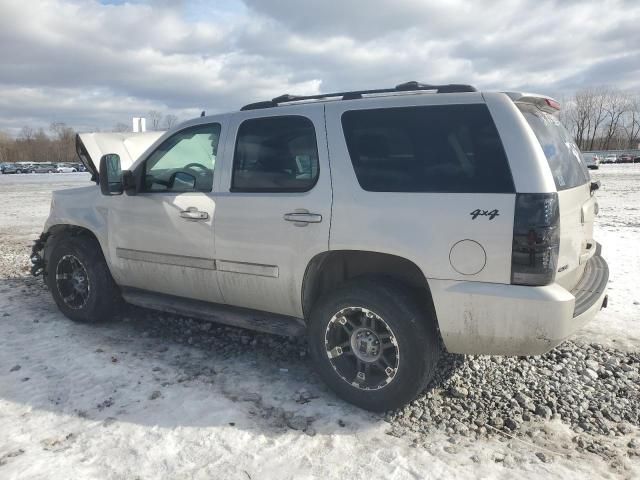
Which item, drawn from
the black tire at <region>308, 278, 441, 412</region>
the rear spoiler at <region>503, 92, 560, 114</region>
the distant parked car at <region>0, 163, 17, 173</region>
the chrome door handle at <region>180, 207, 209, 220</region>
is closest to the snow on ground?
the black tire at <region>308, 278, 441, 412</region>

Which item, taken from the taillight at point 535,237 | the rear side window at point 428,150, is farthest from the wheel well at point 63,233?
the taillight at point 535,237

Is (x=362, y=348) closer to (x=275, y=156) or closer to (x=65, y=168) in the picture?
(x=275, y=156)

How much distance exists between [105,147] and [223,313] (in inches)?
108

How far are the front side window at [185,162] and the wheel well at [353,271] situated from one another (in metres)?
1.18

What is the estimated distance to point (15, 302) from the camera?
18.8 feet

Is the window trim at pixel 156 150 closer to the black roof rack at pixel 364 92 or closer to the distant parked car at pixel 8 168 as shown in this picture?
the black roof rack at pixel 364 92

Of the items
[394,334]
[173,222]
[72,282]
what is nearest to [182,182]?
[173,222]

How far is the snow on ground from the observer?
274 centimetres

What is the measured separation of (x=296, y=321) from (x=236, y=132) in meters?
1.54

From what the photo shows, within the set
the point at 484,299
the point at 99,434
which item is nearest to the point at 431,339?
the point at 484,299

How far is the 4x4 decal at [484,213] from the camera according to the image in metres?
2.80

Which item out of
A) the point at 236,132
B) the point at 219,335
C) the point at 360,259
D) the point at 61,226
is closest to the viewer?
the point at 360,259

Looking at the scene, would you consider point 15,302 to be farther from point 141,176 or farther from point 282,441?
point 282,441

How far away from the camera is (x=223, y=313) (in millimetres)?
4008
